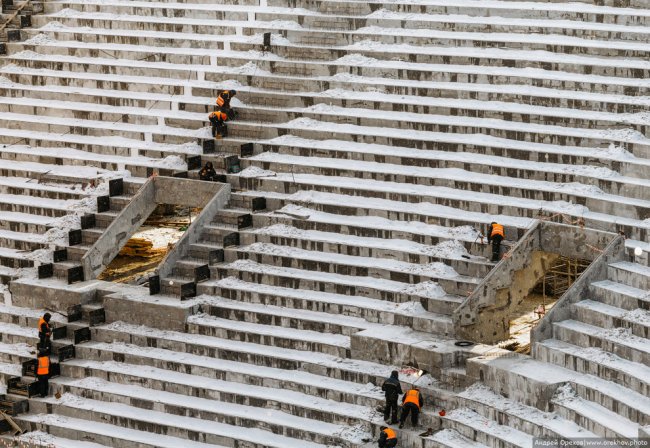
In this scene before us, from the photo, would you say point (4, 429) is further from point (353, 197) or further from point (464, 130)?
point (464, 130)

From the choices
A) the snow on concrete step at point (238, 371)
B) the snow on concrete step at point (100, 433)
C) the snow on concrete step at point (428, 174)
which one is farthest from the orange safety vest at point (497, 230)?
the snow on concrete step at point (100, 433)

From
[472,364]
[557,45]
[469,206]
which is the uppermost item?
[557,45]

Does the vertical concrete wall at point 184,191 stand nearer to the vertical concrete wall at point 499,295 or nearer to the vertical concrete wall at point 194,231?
the vertical concrete wall at point 194,231

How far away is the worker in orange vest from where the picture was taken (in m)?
31.0

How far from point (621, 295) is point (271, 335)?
6894 millimetres

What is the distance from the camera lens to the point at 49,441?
30.3 meters

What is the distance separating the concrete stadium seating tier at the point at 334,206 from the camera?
2786 cm

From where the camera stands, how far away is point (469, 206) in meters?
31.3

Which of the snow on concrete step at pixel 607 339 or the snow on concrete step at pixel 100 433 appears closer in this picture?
the snow on concrete step at pixel 607 339

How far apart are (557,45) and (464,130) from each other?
2914 millimetres

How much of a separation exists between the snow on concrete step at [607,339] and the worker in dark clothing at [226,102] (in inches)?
426

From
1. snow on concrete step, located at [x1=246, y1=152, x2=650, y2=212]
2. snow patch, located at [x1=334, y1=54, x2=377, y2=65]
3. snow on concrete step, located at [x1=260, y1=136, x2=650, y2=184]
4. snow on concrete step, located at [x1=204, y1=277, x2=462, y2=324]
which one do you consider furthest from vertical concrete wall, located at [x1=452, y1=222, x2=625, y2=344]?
snow patch, located at [x1=334, y1=54, x2=377, y2=65]

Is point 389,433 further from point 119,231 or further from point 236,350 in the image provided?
point 119,231

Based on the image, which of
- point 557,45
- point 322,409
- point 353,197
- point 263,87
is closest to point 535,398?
point 322,409
